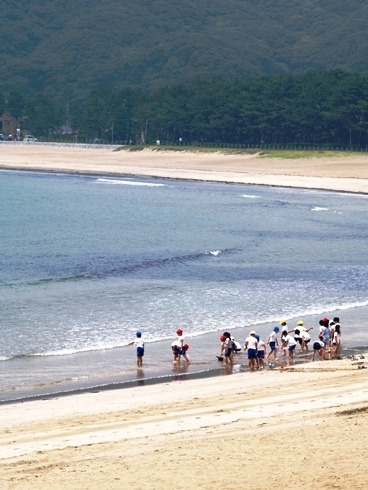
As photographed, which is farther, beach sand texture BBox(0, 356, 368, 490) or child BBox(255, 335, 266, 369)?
child BBox(255, 335, 266, 369)

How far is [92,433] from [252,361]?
30.8 feet

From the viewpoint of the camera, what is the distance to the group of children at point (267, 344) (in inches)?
965

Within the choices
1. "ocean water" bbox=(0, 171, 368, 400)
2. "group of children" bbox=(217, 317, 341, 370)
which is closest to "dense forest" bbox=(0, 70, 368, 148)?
"ocean water" bbox=(0, 171, 368, 400)

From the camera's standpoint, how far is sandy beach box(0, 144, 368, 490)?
13.0m

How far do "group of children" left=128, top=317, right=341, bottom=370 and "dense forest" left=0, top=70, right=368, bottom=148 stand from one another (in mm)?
108265

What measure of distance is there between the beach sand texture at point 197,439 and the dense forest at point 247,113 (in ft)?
382

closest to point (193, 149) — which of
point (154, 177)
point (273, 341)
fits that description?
point (154, 177)

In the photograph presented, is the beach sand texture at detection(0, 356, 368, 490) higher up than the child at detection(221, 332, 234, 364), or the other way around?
the beach sand texture at detection(0, 356, 368, 490)

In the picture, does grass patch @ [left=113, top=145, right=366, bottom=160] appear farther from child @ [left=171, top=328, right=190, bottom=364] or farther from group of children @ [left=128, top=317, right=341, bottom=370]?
child @ [left=171, top=328, right=190, bottom=364]

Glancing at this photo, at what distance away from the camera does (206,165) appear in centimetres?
12388

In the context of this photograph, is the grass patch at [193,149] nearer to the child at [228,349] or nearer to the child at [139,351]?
the child at [228,349]

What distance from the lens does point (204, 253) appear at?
160 ft

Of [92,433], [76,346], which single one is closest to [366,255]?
[76,346]

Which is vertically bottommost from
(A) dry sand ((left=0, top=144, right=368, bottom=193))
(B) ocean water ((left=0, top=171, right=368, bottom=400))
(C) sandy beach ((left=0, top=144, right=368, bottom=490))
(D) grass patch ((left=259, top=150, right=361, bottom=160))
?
(B) ocean water ((left=0, top=171, right=368, bottom=400))
